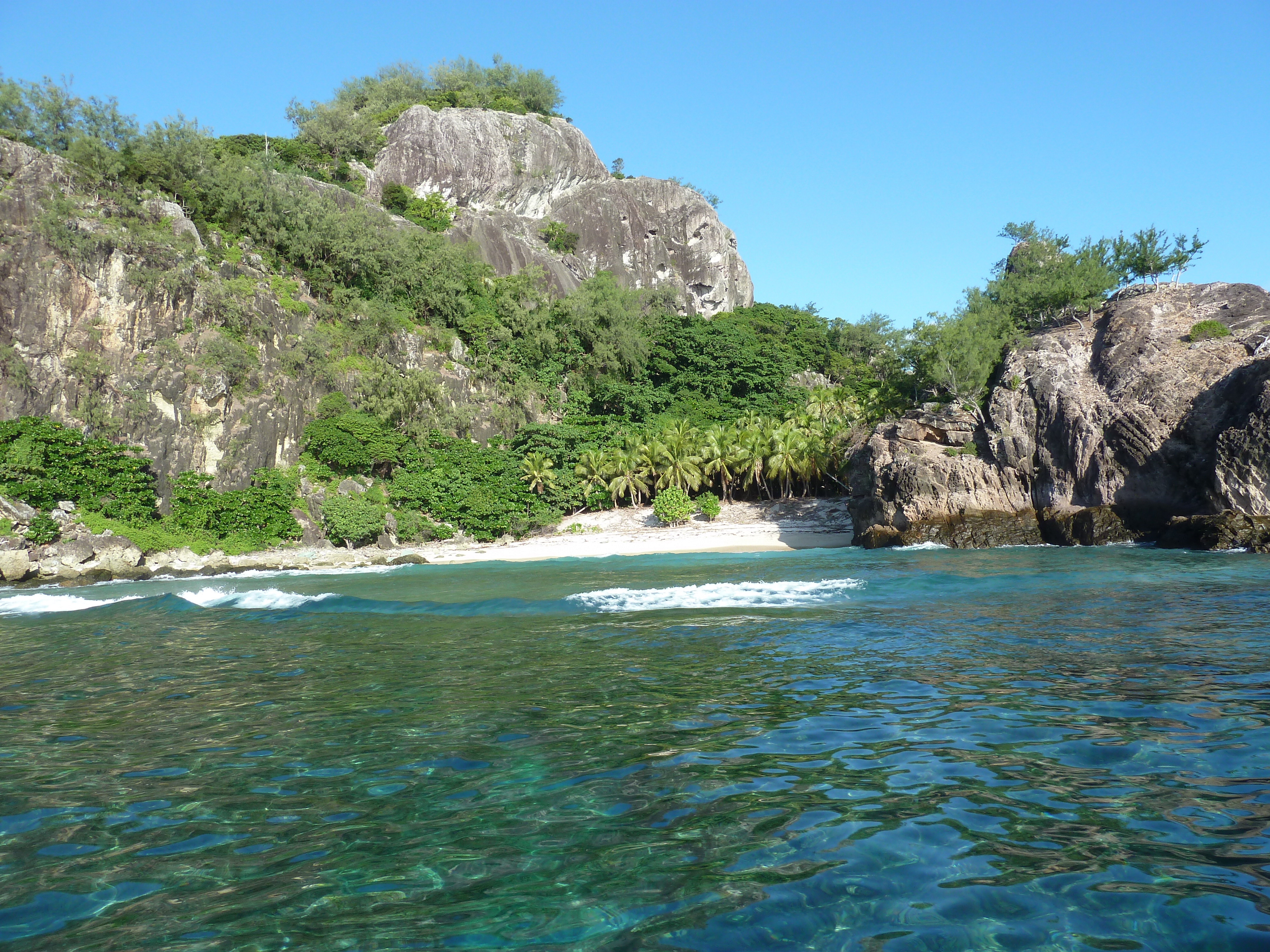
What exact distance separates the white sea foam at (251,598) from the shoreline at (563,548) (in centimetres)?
1172

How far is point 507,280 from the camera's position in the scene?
2290 inches

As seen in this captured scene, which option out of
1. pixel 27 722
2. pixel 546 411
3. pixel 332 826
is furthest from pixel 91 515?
pixel 332 826

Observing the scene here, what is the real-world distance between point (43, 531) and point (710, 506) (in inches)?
1267

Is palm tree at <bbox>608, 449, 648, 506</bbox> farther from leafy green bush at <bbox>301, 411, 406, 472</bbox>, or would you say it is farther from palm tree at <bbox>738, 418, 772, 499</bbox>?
leafy green bush at <bbox>301, 411, 406, 472</bbox>

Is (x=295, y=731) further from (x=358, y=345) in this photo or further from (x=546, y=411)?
(x=546, y=411)

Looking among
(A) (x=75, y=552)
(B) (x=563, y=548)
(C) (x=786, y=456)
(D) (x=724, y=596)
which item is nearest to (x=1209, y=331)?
(C) (x=786, y=456)

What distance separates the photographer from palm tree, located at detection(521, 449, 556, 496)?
154 ft

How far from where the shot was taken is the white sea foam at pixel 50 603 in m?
18.7

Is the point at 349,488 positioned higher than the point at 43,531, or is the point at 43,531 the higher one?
the point at 349,488

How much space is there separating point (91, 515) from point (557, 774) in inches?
1468

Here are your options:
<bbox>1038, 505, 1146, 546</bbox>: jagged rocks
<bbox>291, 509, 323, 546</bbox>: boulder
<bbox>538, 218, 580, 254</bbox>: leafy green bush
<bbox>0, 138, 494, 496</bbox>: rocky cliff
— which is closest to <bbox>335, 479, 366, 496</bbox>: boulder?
<bbox>291, 509, 323, 546</bbox>: boulder

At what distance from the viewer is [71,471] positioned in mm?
34719

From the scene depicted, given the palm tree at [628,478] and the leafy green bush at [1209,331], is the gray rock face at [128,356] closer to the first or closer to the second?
the palm tree at [628,478]

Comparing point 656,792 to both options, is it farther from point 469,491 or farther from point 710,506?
point 469,491
